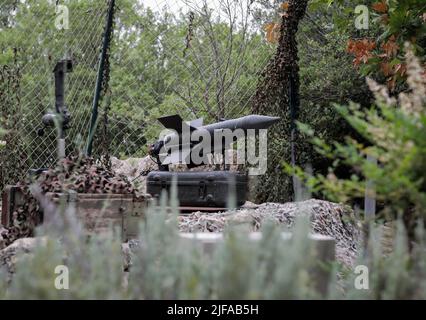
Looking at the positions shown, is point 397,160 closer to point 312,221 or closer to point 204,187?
point 312,221

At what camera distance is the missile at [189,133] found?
216 inches

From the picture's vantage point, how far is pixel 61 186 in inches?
140

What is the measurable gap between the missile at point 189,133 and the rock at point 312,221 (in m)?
0.80

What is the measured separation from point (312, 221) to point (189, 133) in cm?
166

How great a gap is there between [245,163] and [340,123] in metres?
2.43

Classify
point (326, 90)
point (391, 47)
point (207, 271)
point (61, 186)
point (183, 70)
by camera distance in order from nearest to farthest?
point (207, 271), point (61, 186), point (391, 47), point (326, 90), point (183, 70)

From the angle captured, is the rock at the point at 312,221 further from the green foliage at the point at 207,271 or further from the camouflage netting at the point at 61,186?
the green foliage at the point at 207,271

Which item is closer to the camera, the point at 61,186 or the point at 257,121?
the point at 61,186

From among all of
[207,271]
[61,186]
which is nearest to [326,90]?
[61,186]

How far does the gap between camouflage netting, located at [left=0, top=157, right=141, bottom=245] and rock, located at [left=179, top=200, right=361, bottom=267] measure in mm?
824

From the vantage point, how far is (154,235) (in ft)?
6.57

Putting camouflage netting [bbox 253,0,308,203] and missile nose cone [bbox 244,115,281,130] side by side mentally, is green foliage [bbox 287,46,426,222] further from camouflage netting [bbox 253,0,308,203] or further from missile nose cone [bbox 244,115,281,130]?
camouflage netting [bbox 253,0,308,203]
